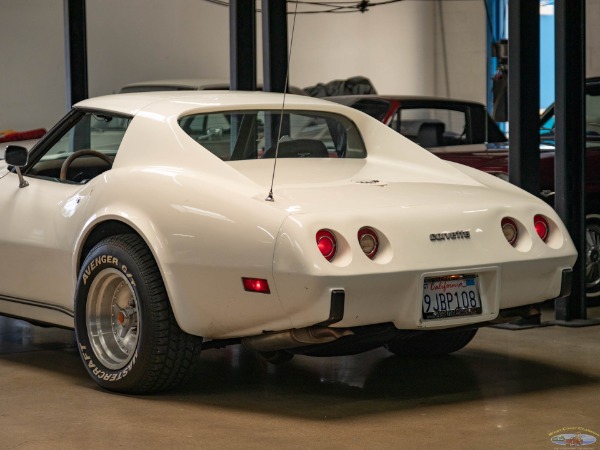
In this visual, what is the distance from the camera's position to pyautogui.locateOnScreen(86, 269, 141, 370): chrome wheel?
483cm

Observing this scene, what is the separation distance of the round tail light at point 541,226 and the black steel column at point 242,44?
3704 millimetres

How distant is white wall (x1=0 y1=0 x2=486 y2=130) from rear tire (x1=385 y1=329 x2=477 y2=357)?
38.0ft

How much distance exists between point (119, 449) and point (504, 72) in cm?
639

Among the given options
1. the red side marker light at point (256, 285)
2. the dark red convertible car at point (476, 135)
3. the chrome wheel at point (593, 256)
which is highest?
the dark red convertible car at point (476, 135)

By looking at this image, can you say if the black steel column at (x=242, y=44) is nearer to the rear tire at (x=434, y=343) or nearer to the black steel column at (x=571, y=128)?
the black steel column at (x=571, y=128)

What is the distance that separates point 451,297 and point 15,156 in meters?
2.33

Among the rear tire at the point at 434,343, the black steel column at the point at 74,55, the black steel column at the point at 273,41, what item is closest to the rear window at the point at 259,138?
the rear tire at the point at 434,343

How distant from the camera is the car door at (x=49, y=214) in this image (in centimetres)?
515

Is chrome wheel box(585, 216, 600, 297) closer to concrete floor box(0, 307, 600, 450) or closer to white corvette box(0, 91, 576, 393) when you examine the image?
concrete floor box(0, 307, 600, 450)

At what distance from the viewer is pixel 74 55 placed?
10.1 metres

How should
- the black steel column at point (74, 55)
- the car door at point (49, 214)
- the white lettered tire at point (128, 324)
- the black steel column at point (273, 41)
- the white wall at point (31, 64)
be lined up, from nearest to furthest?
the white lettered tire at point (128, 324) < the car door at point (49, 214) < the black steel column at point (273, 41) < the black steel column at point (74, 55) < the white wall at point (31, 64)

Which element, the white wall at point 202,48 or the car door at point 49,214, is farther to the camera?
the white wall at point 202,48

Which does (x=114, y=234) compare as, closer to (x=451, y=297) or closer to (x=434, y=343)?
(x=451, y=297)

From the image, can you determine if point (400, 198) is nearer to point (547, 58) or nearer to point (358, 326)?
point (358, 326)
